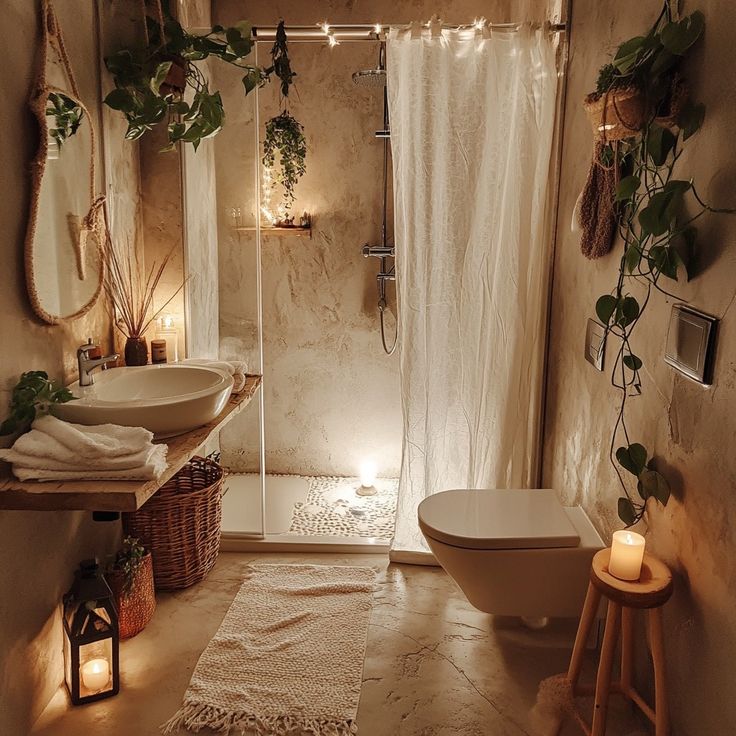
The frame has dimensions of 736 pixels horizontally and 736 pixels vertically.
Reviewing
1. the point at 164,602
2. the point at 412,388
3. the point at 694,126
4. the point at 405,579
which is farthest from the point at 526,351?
the point at 164,602

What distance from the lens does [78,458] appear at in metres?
1.65

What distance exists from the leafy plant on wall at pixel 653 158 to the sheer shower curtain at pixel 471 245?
710 millimetres

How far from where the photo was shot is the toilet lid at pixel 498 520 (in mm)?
1926

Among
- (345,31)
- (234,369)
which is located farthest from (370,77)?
(234,369)

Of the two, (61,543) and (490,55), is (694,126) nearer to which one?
(490,55)

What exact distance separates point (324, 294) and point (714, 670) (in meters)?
2.55

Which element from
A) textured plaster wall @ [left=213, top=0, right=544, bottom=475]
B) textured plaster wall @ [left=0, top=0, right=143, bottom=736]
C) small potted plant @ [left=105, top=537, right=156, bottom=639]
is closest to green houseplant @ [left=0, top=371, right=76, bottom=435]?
textured plaster wall @ [left=0, top=0, right=143, bottom=736]

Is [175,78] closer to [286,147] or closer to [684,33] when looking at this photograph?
[286,147]

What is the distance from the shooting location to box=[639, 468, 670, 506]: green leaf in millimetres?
1561

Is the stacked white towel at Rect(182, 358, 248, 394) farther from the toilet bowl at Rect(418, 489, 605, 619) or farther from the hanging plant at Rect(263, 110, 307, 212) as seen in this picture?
the hanging plant at Rect(263, 110, 307, 212)

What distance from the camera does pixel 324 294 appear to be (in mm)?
3559

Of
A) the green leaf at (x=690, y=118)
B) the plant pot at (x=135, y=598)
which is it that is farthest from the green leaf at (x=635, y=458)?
the plant pot at (x=135, y=598)

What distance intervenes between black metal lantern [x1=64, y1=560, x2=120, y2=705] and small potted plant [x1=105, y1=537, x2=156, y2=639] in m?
0.19

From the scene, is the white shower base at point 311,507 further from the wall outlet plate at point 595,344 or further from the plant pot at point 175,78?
the plant pot at point 175,78
